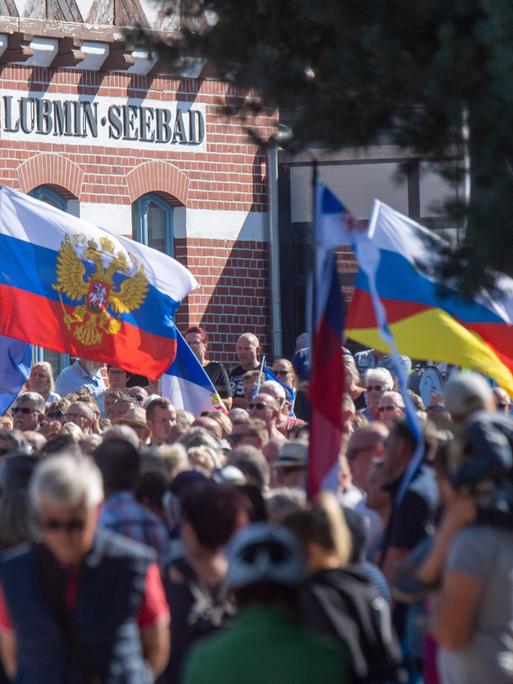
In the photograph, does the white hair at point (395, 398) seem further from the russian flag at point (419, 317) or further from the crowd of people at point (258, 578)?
the crowd of people at point (258, 578)

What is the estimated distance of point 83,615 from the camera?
5.82 metres

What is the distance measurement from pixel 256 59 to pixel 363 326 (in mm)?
3797

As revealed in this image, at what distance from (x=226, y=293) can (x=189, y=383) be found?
750cm

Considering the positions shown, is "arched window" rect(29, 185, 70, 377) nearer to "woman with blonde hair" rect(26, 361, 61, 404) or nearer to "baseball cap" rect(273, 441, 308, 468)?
"woman with blonde hair" rect(26, 361, 61, 404)

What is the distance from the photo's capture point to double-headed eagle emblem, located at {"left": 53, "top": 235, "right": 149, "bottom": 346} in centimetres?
1372

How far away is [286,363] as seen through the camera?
53.0 ft

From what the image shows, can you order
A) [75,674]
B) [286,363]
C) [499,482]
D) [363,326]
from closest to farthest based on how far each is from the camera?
[75,674], [499,482], [363,326], [286,363]

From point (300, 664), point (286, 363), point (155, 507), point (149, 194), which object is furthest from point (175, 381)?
point (300, 664)

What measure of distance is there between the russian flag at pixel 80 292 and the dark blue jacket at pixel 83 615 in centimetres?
757

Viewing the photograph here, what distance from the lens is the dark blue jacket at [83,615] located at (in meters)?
5.81

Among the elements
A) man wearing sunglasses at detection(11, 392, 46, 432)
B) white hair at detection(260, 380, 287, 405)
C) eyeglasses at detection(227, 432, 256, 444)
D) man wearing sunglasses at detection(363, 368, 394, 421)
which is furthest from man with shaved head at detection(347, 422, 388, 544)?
man wearing sunglasses at detection(11, 392, 46, 432)

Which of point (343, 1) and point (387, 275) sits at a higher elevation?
point (343, 1)

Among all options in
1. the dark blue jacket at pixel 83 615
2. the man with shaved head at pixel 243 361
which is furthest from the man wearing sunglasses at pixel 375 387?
the dark blue jacket at pixel 83 615

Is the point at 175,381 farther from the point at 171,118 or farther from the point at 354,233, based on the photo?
the point at 171,118
